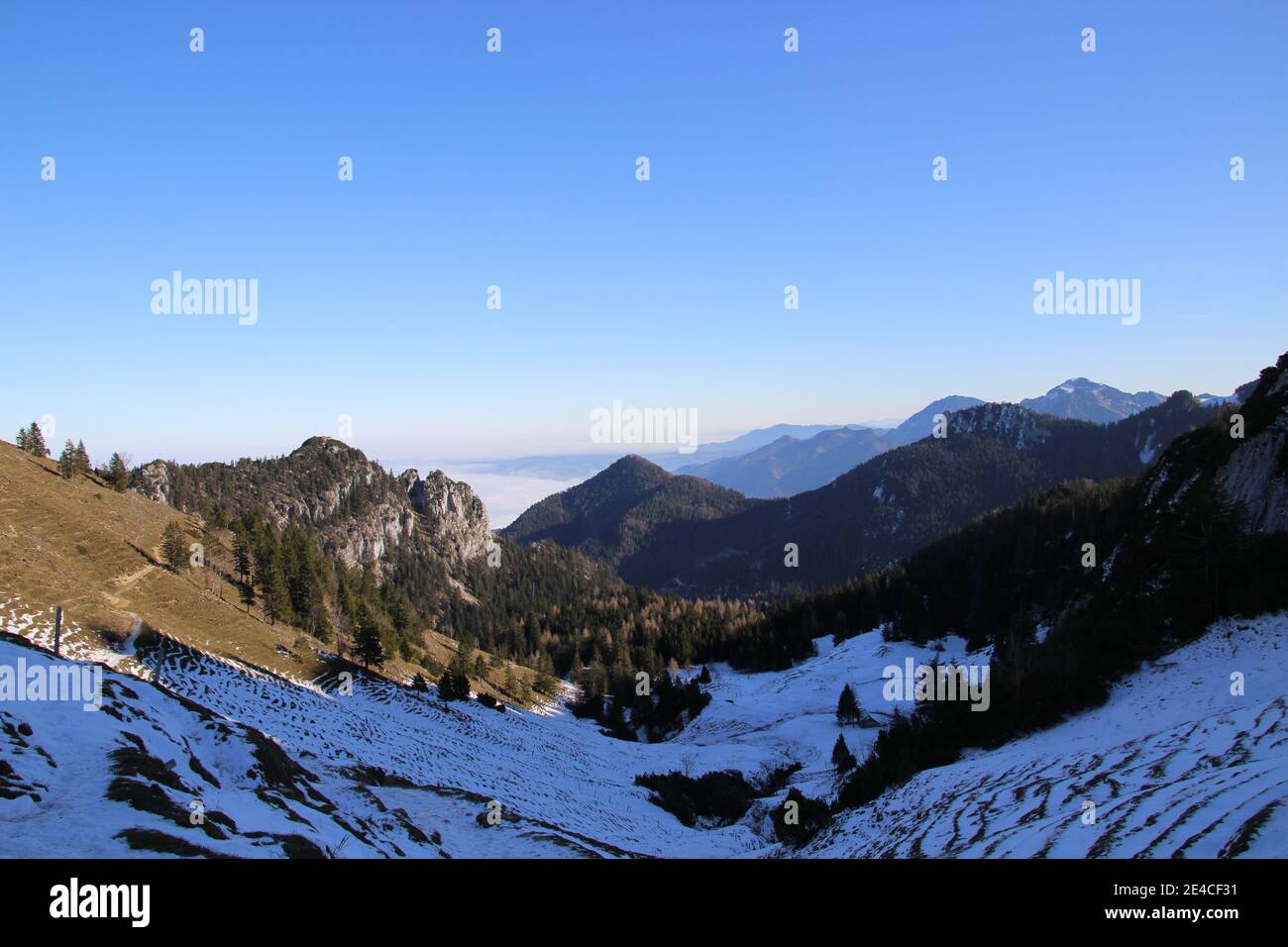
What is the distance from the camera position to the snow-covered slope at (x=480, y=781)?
14.8 meters

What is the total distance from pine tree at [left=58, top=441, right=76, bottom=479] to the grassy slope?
33.4 inches

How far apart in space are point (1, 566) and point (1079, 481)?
185m

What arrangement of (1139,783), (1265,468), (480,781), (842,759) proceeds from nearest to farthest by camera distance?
(1139,783), (480,781), (1265,468), (842,759)

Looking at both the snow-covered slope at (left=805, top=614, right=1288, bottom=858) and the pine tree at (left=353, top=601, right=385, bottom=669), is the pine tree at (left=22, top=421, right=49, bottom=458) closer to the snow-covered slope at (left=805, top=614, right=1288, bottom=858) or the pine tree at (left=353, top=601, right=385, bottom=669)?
the pine tree at (left=353, top=601, right=385, bottom=669)

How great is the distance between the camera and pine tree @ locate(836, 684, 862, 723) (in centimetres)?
7194

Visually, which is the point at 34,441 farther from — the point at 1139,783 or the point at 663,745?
the point at 1139,783

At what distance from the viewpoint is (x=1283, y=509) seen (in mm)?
41438

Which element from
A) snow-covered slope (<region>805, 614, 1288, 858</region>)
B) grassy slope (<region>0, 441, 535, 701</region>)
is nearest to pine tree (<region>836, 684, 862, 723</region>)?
snow-covered slope (<region>805, 614, 1288, 858</region>)

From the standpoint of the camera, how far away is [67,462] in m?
67.1

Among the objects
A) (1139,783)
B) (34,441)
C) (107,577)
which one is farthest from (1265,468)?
(34,441)

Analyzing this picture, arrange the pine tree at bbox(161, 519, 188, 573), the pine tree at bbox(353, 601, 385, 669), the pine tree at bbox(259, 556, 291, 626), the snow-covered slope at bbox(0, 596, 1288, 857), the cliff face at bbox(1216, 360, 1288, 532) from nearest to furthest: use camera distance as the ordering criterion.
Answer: the snow-covered slope at bbox(0, 596, 1288, 857) → the cliff face at bbox(1216, 360, 1288, 532) → the pine tree at bbox(161, 519, 188, 573) → the pine tree at bbox(353, 601, 385, 669) → the pine tree at bbox(259, 556, 291, 626)

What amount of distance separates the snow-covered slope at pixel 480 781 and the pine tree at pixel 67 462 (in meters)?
34.3

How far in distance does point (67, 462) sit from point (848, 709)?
289ft

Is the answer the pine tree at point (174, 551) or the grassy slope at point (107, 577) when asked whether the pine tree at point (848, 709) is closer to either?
the grassy slope at point (107, 577)
